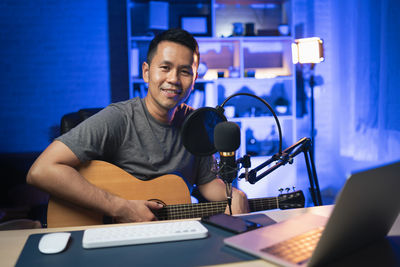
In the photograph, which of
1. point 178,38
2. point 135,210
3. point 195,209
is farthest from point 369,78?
point 135,210

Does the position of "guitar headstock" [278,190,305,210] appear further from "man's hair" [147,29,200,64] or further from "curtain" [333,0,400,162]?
"curtain" [333,0,400,162]

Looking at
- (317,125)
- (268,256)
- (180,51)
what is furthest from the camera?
(317,125)

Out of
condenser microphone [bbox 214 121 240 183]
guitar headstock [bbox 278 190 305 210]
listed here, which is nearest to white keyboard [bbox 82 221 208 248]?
condenser microphone [bbox 214 121 240 183]

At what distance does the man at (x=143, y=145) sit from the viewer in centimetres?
149

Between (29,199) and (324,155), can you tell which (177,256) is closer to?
(29,199)

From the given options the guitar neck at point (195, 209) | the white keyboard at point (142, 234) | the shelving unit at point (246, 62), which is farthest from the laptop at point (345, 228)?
the shelving unit at point (246, 62)

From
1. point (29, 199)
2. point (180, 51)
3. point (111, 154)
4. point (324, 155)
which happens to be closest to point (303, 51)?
point (324, 155)

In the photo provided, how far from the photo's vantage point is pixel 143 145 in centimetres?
175

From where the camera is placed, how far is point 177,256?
2.74 ft

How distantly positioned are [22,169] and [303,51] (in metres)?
2.91

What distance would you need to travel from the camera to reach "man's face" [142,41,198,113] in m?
1.67

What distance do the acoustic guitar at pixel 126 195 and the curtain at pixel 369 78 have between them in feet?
7.56

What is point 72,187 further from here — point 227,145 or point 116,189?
point 227,145

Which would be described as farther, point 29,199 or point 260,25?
point 260,25
